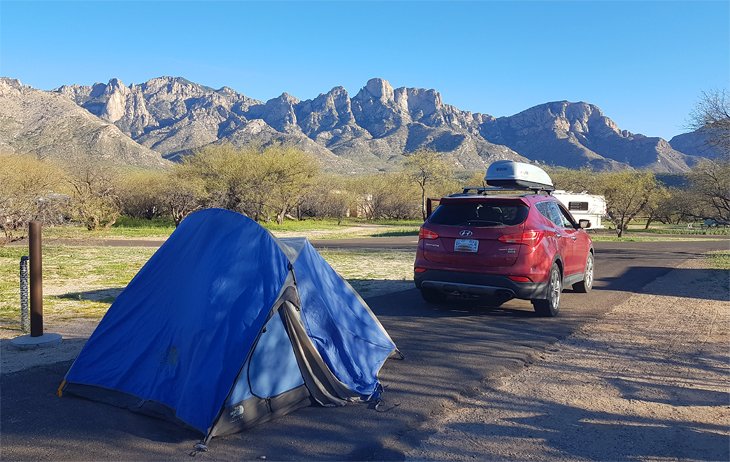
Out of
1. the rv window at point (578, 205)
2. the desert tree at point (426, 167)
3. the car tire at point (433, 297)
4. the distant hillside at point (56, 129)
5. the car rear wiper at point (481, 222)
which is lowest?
the car tire at point (433, 297)

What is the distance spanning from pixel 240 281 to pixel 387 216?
6006 centimetres

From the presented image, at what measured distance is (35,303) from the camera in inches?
255

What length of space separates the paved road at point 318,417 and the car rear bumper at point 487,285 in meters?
0.55

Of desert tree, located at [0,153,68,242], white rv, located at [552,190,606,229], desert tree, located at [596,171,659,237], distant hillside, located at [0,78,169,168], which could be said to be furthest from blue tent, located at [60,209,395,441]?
distant hillside, located at [0,78,169,168]

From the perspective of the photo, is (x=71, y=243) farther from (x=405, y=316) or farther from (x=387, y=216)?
(x=387, y=216)

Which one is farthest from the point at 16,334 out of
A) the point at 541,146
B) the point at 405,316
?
the point at 541,146

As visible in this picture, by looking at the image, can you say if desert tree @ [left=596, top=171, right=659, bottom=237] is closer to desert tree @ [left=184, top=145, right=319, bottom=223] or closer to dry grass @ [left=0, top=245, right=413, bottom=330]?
desert tree @ [left=184, top=145, right=319, bottom=223]

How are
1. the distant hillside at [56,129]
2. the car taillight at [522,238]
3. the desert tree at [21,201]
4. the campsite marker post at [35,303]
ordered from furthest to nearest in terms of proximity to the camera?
the distant hillside at [56,129] → the desert tree at [21,201] → the car taillight at [522,238] → the campsite marker post at [35,303]

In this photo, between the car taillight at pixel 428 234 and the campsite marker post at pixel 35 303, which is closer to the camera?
the campsite marker post at pixel 35 303

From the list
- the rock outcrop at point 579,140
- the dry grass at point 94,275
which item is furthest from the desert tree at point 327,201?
the rock outcrop at point 579,140

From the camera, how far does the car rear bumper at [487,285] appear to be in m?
7.71

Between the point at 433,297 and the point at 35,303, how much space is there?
5786mm

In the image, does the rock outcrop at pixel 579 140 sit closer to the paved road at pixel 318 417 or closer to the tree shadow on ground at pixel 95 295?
the tree shadow on ground at pixel 95 295

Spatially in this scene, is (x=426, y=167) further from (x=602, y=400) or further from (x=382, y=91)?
(x=382, y=91)
